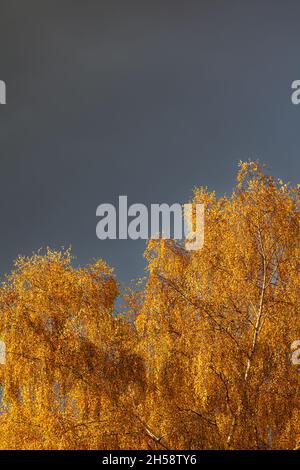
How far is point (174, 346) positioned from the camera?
32.0 m

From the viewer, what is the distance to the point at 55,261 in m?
33.9

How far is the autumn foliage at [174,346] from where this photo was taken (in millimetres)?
A: 29141

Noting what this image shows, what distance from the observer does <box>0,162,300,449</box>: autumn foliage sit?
29141mm

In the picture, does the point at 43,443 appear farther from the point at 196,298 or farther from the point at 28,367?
the point at 196,298

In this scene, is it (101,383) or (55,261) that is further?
(55,261)

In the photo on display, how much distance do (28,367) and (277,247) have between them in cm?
1006

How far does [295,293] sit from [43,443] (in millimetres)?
10589
